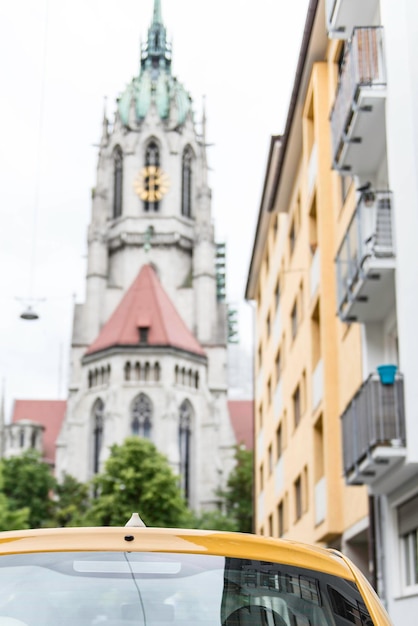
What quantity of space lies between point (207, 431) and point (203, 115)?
28.3m

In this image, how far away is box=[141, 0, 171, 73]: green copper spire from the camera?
320 feet

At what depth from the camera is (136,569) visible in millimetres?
2834

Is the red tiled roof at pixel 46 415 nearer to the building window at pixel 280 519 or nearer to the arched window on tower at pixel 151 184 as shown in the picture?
the arched window on tower at pixel 151 184

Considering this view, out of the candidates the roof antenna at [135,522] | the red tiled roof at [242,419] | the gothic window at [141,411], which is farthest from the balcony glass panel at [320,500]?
the red tiled roof at [242,419]

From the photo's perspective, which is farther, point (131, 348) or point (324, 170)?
point (131, 348)

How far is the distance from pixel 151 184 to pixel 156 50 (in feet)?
59.5

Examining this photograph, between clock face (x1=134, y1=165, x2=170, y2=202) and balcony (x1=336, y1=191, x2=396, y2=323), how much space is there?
71.0m

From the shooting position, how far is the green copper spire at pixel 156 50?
97.4 metres

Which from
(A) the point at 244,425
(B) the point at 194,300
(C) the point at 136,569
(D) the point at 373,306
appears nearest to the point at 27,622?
(C) the point at 136,569

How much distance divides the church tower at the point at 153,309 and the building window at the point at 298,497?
4721cm

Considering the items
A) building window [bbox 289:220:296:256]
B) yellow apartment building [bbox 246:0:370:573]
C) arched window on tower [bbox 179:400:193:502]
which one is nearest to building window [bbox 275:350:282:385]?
yellow apartment building [bbox 246:0:370:573]

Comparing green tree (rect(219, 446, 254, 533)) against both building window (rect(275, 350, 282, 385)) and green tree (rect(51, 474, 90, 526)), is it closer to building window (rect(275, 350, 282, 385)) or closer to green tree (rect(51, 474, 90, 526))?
green tree (rect(51, 474, 90, 526))

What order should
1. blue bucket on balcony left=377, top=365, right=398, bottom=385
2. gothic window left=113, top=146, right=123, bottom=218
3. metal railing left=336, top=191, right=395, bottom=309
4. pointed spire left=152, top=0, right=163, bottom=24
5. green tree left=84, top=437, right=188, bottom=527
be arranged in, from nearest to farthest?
blue bucket on balcony left=377, top=365, right=398, bottom=385
metal railing left=336, top=191, right=395, bottom=309
green tree left=84, top=437, right=188, bottom=527
gothic window left=113, top=146, right=123, bottom=218
pointed spire left=152, top=0, right=163, bottom=24

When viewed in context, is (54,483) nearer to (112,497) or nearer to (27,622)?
(112,497)
